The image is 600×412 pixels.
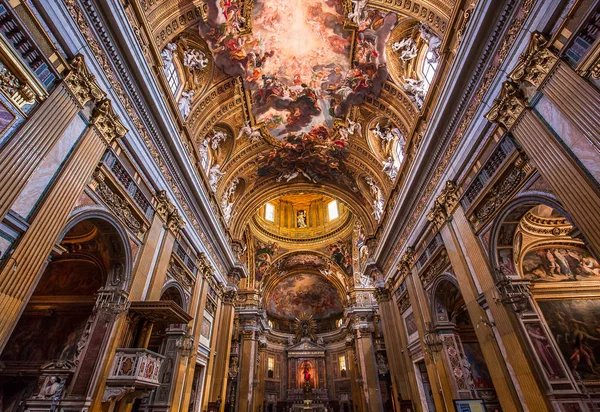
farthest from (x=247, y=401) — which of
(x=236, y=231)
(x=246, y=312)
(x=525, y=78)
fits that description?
(x=525, y=78)

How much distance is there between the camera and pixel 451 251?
8547mm

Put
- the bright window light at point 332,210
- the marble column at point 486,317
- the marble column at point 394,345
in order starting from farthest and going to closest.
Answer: the bright window light at point 332,210
the marble column at point 394,345
the marble column at point 486,317

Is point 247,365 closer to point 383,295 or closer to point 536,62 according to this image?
point 383,295

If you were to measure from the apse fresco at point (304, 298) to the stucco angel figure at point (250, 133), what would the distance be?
19.5m

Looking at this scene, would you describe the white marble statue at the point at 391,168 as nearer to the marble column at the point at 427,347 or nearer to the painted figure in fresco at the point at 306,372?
the marble column at the point at 427,347

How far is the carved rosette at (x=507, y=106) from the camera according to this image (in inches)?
224

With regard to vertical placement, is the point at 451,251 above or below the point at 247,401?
above

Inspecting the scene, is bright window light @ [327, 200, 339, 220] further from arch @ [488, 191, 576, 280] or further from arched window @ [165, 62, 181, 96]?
arch @ [488, 191, 576, 280]

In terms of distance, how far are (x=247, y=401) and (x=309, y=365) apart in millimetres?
12198

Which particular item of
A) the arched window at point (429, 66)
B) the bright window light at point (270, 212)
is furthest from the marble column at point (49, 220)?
the bright window light at point (270, 212)

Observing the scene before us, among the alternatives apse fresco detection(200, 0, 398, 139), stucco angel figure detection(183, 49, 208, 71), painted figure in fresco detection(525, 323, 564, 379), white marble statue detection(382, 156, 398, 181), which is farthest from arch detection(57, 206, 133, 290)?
white marble statue detection(382, 156, 398, 181)

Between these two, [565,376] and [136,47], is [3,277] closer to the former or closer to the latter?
[136,47]

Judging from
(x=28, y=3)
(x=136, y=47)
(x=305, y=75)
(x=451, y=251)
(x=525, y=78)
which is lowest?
(x=451, y=251)

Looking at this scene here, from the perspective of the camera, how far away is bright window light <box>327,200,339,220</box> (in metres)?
27.2
